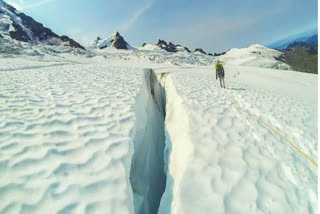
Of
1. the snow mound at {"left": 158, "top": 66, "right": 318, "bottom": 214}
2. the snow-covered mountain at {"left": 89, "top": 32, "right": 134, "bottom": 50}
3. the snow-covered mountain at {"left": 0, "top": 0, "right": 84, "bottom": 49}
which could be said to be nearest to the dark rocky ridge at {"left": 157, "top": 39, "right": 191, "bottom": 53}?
the snow-covered mountain at {"left": 89, "top": 32, "right": 134, "bottom": 50}

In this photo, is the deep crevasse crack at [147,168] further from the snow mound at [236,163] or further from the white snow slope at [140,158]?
the snow mound at [236,163]

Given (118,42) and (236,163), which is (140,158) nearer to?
(236,163)

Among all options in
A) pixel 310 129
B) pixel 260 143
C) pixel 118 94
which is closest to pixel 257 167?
pixel 260 143

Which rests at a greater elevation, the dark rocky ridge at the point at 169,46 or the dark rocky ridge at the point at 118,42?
the dark rocky ridge at the point at 118,42

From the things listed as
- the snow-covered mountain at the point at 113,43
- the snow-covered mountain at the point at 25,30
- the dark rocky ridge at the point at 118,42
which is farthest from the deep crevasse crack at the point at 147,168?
the snow-covered mountain at the point at 113,43

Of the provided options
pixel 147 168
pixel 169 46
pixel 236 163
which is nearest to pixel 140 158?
pixel 147 168

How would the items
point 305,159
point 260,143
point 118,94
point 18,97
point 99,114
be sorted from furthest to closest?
point 118,94
point 18,97
point 99,114
point 260,143
point 305,159

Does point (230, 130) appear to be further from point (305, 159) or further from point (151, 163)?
point (151, 163)
